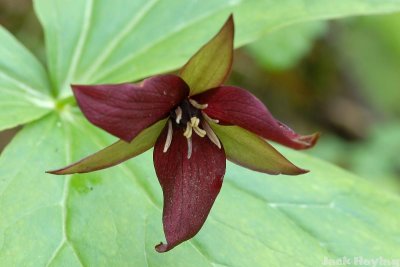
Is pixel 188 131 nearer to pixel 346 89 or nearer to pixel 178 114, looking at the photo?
pixel 178 114

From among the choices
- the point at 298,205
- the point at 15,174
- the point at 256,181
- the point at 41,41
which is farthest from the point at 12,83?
the point at 41,41

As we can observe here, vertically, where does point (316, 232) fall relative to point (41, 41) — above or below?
above

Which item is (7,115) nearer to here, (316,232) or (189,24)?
(189,24)

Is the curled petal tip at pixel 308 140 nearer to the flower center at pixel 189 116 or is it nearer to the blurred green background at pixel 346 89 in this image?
the flower center at pixel 189 116

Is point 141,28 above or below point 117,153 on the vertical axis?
below

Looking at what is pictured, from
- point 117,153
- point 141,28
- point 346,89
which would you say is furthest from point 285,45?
point 117,153

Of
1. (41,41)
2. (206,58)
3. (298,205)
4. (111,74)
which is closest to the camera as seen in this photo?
(206,58)
